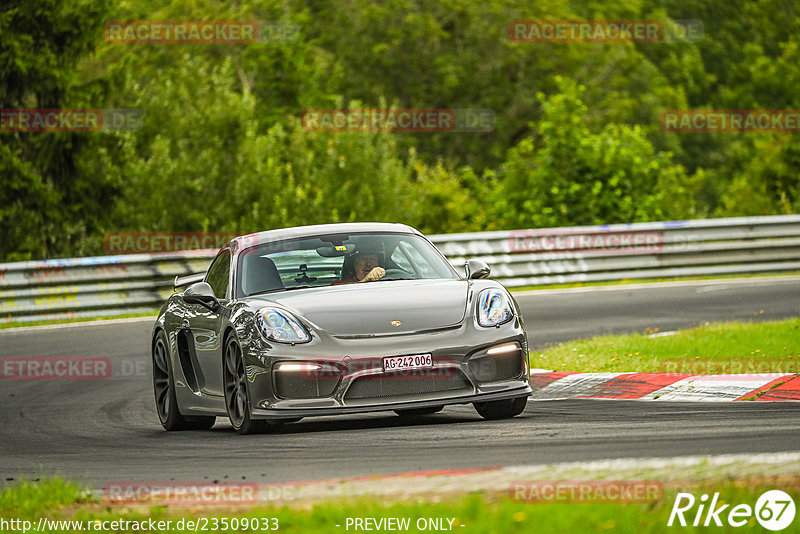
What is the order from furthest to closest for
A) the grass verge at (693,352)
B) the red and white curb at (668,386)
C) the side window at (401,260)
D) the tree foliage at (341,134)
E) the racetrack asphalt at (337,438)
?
1. the tree foliage at (341,134)
2. the grass verge at (693,352)
3. the side window at (401,260)
4. the red and white curb at (668,386)
5. the racetrack asphalt at (337,438)

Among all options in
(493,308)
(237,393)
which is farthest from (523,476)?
(237,393)

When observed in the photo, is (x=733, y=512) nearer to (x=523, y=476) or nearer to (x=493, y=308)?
(x=523, y=476)

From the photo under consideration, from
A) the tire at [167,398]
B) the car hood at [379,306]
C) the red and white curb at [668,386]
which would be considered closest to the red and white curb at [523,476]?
the car hood at [379,306]

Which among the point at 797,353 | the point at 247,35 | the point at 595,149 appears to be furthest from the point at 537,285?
the point at 247,35

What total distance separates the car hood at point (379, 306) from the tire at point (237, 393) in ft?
1.40

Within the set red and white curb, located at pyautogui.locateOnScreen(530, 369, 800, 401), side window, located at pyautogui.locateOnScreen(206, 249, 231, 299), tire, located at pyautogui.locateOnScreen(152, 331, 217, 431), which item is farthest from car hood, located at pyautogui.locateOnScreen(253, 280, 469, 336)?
red and white curb, located at pyautogui.locateOnScreen(530, 369, 800, 401)

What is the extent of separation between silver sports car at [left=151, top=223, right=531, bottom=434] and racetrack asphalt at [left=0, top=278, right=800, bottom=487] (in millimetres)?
228

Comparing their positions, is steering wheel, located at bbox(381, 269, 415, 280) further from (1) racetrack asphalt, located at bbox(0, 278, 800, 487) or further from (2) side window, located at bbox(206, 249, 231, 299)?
(2) side window, located at bbox(206, 249, 231, 299)

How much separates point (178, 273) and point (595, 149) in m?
11.5

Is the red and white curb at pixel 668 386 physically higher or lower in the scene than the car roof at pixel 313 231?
lower

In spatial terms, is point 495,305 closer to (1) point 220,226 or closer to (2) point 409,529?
(2) point 409,529

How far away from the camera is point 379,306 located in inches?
368

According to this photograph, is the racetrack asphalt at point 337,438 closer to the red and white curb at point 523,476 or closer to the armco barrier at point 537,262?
the red and white curb at point 523,476

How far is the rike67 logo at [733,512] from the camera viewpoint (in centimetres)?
541
